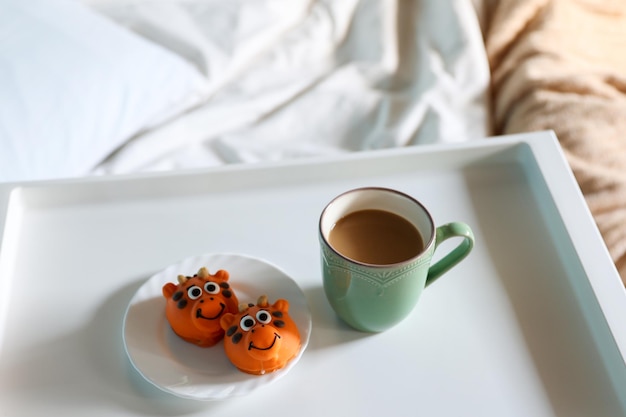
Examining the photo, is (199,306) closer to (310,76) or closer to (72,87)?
(72,87)

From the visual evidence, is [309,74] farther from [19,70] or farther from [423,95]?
[19,70]

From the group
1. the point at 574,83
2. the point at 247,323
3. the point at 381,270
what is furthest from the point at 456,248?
the point at 574,83

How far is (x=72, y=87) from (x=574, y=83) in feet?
2.14

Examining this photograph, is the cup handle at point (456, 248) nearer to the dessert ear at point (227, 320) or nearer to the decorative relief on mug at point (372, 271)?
the decorative relief on mug at point (372, 271)

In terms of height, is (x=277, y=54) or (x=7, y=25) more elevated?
(x=7, y=25)

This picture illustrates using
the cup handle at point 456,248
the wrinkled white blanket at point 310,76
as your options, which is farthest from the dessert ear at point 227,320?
the wrinkled white blanket at point 310,76

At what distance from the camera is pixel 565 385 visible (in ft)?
1.89

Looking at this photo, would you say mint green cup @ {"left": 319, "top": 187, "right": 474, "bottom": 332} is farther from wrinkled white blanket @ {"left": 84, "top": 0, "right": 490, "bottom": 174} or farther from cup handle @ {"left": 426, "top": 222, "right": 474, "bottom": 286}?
wrinkled white blanket @ {"left": 84, "top": 0, "right": 490, "bottom": 174}

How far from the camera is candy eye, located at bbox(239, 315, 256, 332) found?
560 millimetres

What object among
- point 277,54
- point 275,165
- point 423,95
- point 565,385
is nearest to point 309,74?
point 277,54

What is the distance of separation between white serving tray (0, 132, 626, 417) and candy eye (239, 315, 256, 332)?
0.19ft

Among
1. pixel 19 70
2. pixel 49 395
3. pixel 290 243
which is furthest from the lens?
pixel 19 70

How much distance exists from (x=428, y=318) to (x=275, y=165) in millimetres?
236

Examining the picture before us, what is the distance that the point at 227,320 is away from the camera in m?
0.57
